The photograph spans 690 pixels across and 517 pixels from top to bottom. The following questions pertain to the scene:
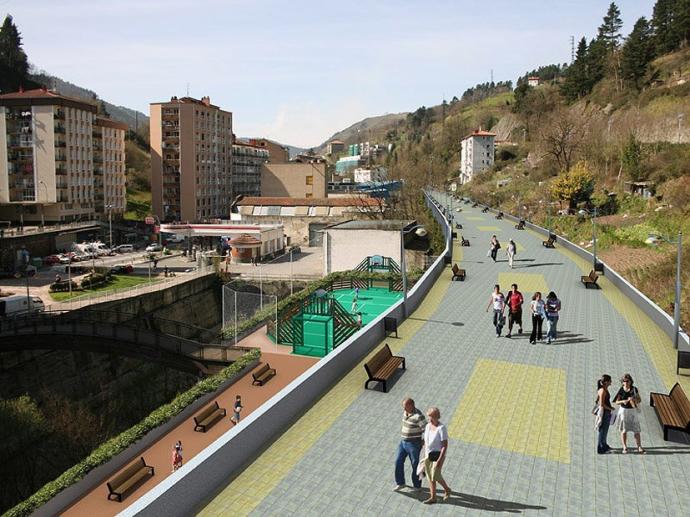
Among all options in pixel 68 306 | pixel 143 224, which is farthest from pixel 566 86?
pixel 68 306

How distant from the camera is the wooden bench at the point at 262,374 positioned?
19.9 metres

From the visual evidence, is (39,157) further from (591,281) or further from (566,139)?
(591,281)

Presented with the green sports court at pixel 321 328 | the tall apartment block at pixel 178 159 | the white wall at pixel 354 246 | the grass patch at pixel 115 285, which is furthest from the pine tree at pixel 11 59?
the green sports court at pixel 321 328

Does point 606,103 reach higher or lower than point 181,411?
higher

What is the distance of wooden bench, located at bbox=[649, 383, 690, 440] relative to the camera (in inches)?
369

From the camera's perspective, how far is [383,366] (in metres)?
12.2

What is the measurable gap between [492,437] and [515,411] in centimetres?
130

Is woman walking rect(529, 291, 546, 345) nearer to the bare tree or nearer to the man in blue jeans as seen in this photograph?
the man in blue jeans

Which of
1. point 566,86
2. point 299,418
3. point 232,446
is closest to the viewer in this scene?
point 232,446

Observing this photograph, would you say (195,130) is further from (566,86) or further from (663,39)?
(663,39)

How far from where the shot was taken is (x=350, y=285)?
1258 inches

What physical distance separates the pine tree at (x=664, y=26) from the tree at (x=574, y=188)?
5127 centimetres

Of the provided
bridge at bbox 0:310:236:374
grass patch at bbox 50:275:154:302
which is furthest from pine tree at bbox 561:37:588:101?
bridge at bbox 0:310:236:374

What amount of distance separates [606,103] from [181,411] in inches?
3013
